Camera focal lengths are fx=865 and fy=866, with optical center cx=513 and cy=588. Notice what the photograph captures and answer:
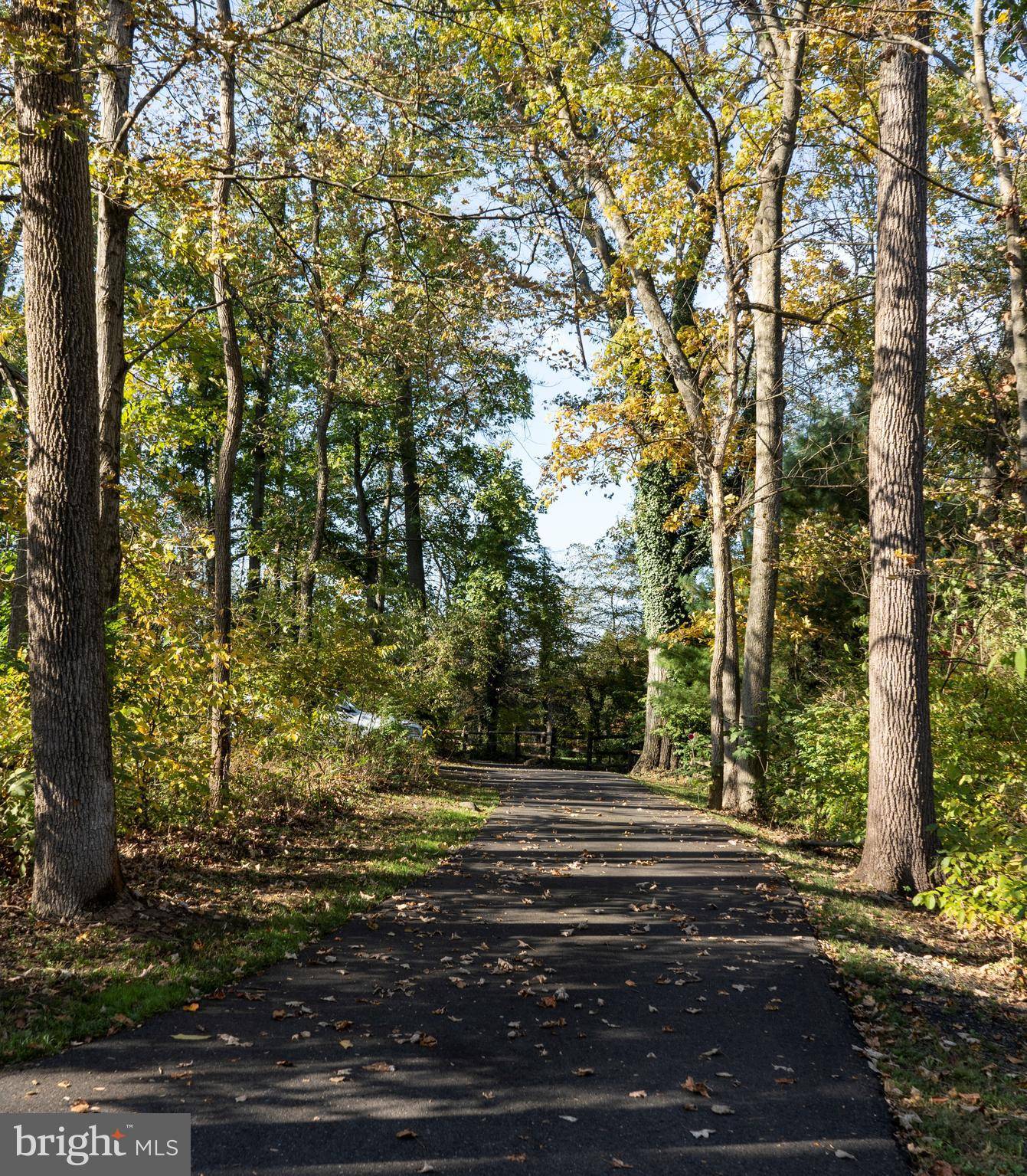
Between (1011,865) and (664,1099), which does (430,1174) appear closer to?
(664,1099)

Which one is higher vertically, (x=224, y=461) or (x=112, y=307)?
(x=112, y=307)

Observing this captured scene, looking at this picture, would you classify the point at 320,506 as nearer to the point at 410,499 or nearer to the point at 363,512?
the point at 363,512

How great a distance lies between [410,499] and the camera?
29.9 metres

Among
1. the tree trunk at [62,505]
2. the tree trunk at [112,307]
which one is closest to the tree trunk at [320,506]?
the tree trunk at [112,307]

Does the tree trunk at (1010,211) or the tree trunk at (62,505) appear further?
the tree trunk at (1010,211)

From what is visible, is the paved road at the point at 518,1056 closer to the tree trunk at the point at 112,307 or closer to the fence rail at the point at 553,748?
the tree trunk at the point at 112,307

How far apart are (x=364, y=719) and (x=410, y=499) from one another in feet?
51.8

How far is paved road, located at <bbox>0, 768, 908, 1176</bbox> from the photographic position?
360 cm

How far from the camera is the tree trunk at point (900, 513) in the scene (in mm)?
8547

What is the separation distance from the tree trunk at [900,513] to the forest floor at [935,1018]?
27.8 inches

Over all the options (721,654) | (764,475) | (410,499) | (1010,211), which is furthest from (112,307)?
(410,499)

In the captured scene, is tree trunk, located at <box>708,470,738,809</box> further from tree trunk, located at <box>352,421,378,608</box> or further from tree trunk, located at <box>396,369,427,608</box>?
tree trunk, located at <box>352,421,378,608</box>

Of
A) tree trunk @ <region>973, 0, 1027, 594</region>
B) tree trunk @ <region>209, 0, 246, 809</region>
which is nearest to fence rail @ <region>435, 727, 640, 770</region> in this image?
tree trunk @ <region>209, 0, 246, 809</region>

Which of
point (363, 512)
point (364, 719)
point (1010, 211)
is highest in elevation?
point (1010, 211)
